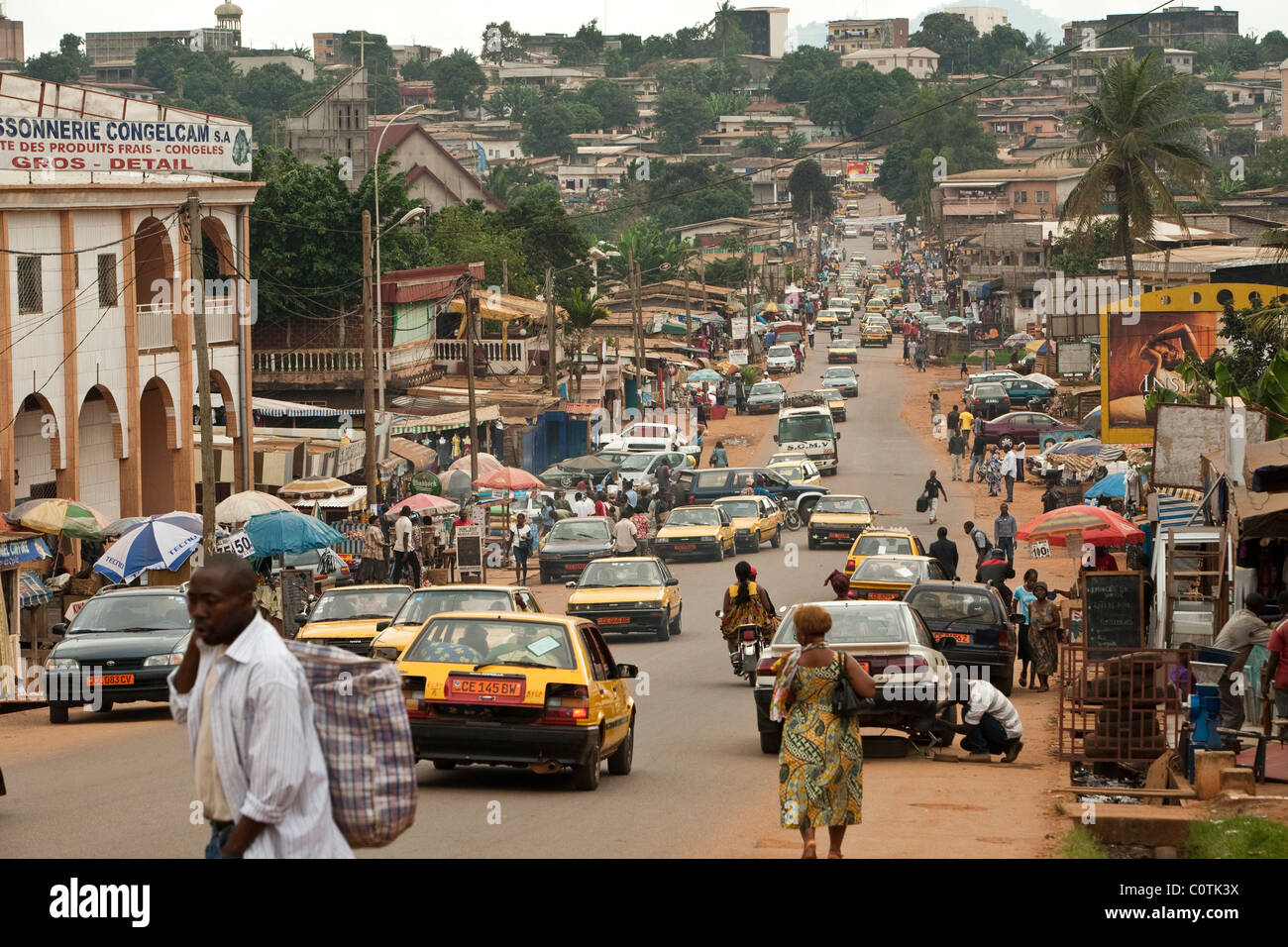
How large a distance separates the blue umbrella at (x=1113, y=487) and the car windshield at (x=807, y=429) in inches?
846

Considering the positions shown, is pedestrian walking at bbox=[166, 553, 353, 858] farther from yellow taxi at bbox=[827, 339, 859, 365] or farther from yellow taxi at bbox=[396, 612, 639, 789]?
yellow taxi at bbox=[827, 339, 859, 365]

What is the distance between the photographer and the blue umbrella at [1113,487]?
3647 cm

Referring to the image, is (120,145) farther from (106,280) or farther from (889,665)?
(889,665)

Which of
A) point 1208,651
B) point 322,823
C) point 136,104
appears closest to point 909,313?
point 136,104

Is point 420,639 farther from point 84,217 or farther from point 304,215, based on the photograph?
point 304,215

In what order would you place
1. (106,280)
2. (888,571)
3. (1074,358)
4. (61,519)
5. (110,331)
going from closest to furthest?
(888,571), (61,519), (106,280), (110,331), (1074,358)

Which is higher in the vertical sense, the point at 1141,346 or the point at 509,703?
the point at 1141,346

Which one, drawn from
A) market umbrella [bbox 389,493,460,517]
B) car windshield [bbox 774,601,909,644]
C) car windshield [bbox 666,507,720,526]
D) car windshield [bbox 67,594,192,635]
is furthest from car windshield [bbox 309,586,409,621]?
car windshield [bbox 666,507,720,526]

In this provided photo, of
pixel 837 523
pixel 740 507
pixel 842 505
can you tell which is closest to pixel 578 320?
pixel 740 507

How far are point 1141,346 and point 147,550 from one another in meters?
25.8

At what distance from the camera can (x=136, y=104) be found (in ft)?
132

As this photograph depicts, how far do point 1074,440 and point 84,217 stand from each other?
2845cm

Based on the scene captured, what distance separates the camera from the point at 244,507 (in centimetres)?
2964

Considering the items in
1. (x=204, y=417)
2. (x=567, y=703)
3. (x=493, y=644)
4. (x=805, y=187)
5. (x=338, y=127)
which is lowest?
(x=567, y=703)
